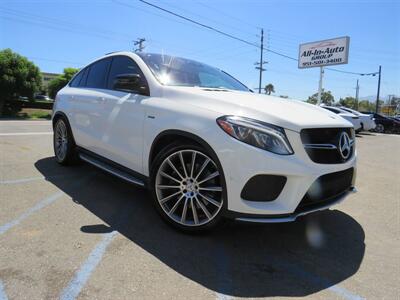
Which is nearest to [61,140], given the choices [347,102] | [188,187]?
[188,187]

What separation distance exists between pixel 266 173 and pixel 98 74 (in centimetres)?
328

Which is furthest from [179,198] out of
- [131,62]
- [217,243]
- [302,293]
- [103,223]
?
[131,62]

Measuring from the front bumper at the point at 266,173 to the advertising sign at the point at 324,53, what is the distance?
21515mm

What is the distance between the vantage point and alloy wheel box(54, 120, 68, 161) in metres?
5.78

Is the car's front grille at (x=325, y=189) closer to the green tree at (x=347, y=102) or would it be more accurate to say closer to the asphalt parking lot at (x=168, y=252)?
the asphalt parking lot at (x=168, y=252)

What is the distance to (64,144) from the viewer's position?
5.82 meters

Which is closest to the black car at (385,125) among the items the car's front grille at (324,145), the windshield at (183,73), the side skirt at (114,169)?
the windshield at (183,73)

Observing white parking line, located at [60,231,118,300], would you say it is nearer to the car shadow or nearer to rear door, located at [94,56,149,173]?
the car shadow

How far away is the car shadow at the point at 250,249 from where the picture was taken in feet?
8.77

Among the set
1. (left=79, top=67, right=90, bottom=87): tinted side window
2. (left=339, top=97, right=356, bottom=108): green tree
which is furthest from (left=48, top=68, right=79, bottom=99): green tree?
(left=339, top=97, right=356, bottom=108): green tree

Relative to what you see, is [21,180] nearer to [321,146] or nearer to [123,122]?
[123,122]

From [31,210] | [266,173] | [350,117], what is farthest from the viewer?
[350,117]

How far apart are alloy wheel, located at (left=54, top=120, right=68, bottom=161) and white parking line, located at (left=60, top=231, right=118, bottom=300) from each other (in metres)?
2.90

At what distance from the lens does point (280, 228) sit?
12.1 feet
